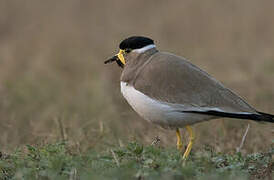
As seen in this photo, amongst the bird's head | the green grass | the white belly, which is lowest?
the green grass

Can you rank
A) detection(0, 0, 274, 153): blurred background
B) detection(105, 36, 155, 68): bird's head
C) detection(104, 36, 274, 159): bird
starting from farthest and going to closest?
detection(0, 0, 274, 153): blurred background, detection(105, 36, 155, 68): bird's head, detection(104, 36, 274, 159): bird

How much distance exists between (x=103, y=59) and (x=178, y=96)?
5.71 m

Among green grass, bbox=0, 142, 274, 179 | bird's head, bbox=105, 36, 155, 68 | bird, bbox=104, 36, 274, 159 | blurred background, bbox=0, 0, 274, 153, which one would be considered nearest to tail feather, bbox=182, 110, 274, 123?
bird, bbox=104, 36, 274, 159

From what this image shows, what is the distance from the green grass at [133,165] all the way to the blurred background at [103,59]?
1.19 m

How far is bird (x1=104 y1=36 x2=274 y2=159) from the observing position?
4.23m

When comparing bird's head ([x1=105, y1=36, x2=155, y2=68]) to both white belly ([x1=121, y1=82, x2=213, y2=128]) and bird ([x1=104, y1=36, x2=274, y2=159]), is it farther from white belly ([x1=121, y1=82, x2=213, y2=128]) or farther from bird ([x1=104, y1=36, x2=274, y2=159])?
white belly ([x1=121, y1=82, x2=213, y2=128])

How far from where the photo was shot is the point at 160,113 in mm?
4301

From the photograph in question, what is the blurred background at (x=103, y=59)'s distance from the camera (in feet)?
19.7

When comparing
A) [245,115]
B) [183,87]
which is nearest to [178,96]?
[183,87]

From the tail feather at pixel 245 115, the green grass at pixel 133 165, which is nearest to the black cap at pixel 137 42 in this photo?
the tail feather at pixel 245 115

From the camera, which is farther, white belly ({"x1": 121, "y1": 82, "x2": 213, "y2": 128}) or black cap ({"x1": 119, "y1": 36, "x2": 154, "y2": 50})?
black cap ({"x1": 119, "y1": 36, "x2": 154, "y2": 50})

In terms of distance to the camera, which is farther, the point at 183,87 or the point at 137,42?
the point at 137,42

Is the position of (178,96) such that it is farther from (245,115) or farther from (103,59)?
(103,59)

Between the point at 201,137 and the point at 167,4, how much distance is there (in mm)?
6435
